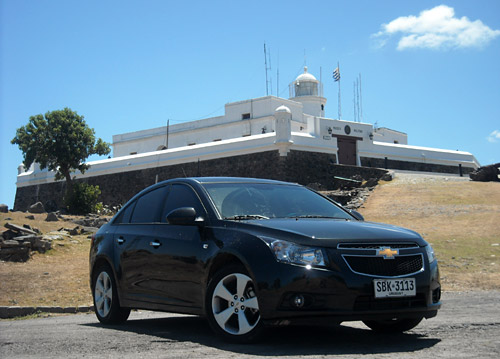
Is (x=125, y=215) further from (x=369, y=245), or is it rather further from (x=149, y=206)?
(x=369, y=245)

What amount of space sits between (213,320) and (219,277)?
40 cm

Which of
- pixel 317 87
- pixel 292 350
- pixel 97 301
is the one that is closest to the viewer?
pixel 292 350

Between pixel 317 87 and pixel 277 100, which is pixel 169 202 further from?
pixel 317 87

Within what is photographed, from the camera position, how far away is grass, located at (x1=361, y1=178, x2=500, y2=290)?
14.0 m

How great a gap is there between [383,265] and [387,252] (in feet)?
0.41

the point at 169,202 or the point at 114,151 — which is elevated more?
the point at 114,151

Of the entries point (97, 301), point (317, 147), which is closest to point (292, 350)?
point (97, 301)

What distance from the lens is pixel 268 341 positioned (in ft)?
18.6

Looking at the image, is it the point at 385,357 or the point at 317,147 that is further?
the point at 317,147

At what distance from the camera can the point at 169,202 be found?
23.7ft

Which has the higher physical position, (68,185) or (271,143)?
(271,143)

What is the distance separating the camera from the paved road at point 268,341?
5090mm

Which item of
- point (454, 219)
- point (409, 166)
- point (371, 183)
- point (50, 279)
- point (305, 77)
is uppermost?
point (305, 77)

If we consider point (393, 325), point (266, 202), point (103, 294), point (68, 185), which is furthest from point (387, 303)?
point (68, 185)
